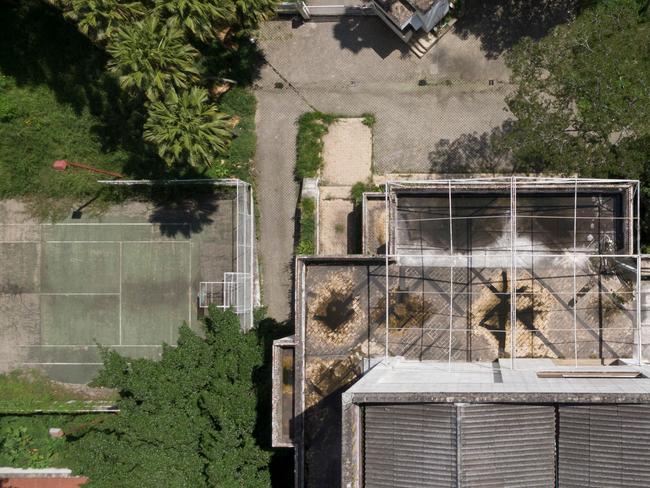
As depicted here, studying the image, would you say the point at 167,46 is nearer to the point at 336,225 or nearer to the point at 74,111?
the point at 74,111

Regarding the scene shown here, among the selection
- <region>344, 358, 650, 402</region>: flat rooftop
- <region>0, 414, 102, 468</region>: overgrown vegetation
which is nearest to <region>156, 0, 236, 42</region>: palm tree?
<region>344, 358, 650, 402</region>: flat rooftop

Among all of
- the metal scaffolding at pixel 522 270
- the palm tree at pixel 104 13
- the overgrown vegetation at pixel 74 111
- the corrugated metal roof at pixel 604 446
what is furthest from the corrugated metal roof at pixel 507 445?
the palm tree at pixel 104 13

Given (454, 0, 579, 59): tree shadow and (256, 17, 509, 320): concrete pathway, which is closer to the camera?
(454, 0, 579, 59): tree shadow

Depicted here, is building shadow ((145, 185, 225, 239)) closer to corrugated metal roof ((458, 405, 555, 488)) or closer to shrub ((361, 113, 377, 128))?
shrub ((361, 113, 377, 128))

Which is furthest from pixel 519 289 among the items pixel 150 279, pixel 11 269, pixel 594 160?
pixel 11 269

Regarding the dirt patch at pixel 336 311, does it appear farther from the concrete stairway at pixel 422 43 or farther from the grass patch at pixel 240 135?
the concrete stairway at pixel 422 43

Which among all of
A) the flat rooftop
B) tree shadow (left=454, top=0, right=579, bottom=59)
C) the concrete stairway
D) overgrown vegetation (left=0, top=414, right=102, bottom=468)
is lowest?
overgrown vegetation (left=0, top=414, right=102, bottom=468)

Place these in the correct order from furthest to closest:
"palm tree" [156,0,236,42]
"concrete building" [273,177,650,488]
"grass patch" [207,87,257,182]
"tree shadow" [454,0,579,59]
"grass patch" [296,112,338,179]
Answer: "grass patch" [207,87,257,182] < "grass patch" [296,112,338,179] < "tree shadow" [454,0,579,59] < "concrete building" [273,177,650,488] < "palm tree" [156,0,236,42]
